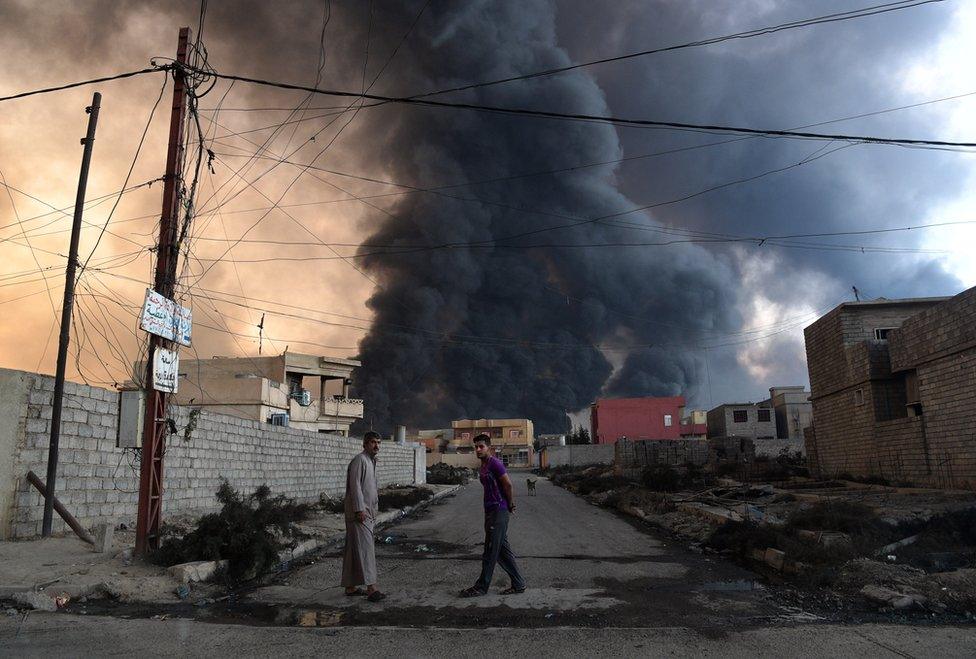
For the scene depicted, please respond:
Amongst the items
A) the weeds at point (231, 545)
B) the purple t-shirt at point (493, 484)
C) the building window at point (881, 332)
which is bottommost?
the weeds at point (231, 545)

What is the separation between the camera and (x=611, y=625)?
17.4ft

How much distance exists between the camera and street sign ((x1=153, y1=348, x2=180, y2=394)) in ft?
27.4

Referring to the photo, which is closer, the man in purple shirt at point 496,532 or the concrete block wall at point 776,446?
the man in purple shirt at point 496,532

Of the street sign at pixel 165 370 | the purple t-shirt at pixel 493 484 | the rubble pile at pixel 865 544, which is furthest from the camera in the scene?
the street sign at pixel 165 370

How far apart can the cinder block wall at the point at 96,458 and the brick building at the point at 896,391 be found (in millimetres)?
16714

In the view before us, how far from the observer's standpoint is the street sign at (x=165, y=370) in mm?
8361

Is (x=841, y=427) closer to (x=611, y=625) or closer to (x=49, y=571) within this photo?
(x=611, y=625)

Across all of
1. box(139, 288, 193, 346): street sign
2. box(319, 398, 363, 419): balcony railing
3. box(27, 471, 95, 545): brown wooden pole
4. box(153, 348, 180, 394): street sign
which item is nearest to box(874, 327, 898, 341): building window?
box(139, 288, 193, 346): street sign

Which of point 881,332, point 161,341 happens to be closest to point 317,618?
point 161,341

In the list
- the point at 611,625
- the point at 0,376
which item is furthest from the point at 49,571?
the point at 611,625

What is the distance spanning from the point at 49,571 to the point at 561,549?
6.85m

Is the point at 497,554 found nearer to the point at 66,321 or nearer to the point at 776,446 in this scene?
the point at 66,321

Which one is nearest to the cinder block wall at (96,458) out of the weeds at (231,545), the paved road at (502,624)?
the weeds at (231,545)

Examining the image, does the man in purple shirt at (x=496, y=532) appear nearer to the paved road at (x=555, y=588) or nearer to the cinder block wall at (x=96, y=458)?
the paved road at (x=555, y=588)
